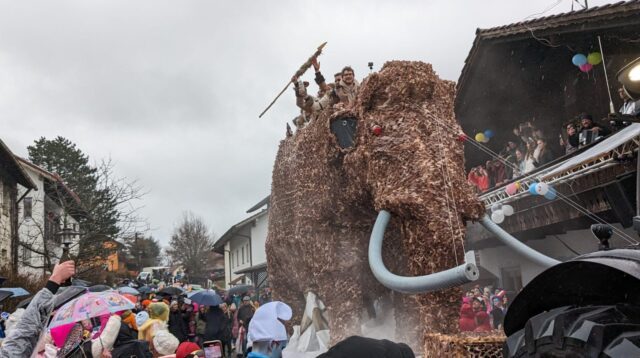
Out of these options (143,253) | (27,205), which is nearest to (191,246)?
(143,253)

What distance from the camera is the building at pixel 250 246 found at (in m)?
30.6

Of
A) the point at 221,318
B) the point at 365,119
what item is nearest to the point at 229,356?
the point at 221,318

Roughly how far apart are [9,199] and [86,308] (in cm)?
2277

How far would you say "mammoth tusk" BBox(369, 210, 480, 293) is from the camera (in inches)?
148

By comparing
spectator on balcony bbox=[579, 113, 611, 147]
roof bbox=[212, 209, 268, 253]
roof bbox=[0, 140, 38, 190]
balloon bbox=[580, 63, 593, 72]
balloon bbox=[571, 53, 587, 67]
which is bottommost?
spectator on balcony bbox=[579, 113, 611, 147]

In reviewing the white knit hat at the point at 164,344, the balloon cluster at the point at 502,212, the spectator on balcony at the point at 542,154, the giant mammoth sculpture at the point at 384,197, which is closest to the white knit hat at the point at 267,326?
the giant mammoth sculpture at the point at 384,197

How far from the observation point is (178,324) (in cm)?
927

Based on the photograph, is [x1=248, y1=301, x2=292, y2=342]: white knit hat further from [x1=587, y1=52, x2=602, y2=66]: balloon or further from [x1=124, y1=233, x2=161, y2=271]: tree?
[x1=124, y1=233, x2=161, y2=271]: tree

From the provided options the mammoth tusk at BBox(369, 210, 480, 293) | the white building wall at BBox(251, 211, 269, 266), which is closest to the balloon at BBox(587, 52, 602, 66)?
the mammoth tusk at BBox(369, 210, 480, 293)

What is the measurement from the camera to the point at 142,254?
6184cm

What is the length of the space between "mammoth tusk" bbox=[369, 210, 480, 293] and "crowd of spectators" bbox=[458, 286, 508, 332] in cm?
175

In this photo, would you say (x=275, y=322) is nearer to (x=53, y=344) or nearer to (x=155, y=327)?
(x=53, y=344)

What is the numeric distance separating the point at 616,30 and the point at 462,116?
18.6 ft

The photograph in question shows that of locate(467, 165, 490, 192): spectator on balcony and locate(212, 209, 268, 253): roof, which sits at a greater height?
locate(212, 209, 268, 253): roof
